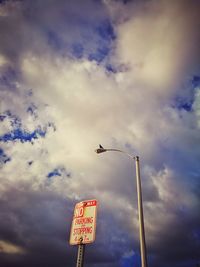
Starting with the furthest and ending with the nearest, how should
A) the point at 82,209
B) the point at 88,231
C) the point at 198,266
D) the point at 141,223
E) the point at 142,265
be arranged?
the point at 198,266
the point at 141,223
the point at 142,265
the point at 82,209
the point at 88,231

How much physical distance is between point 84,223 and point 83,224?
0.04m

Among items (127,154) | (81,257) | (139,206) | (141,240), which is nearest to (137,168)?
(127,154)

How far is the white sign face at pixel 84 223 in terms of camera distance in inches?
222

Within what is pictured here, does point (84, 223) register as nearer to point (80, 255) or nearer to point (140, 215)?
point (80, 255)

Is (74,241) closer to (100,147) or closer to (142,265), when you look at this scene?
(142,265)

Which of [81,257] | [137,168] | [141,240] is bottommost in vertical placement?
[81,257]

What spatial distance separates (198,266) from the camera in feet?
226

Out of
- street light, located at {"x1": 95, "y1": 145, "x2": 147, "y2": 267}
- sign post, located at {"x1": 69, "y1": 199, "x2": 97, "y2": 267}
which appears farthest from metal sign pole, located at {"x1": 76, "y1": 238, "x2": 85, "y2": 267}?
street light, located at {"x1": 95, "y1": 145, "x2": 147, "y2": 267}

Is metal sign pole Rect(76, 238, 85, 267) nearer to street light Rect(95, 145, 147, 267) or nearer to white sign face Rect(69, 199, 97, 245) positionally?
white sign face Rect(69, 199, 97, 245)

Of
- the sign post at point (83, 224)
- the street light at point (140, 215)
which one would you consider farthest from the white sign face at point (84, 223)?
the street light at point (140, 215)

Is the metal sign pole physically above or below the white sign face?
below

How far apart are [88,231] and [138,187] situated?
717 centimetres

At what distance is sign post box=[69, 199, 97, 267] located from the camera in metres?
5.57

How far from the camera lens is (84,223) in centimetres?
591
